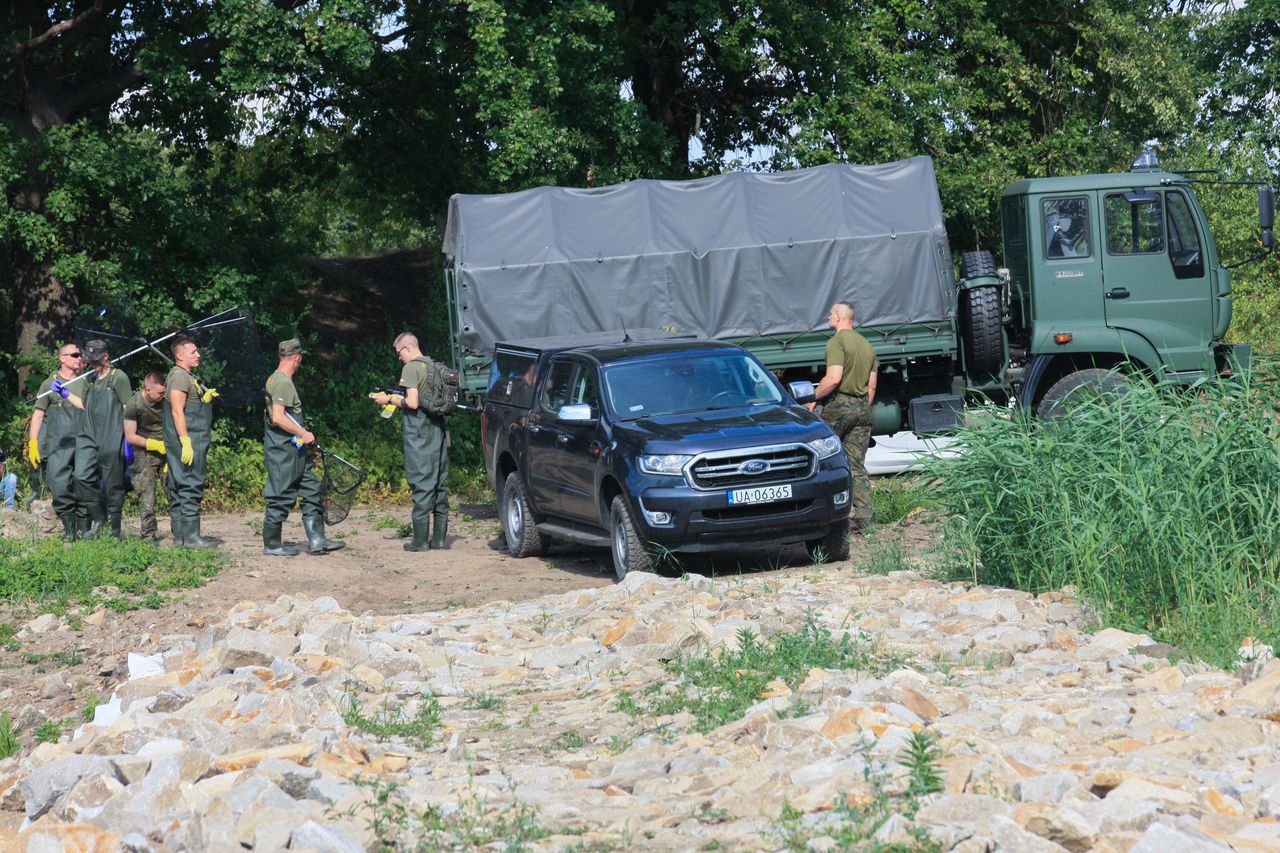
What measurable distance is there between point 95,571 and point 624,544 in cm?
404

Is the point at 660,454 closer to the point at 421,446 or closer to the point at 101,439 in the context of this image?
the point at 421,446

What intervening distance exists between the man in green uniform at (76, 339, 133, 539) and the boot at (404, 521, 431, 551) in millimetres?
2559

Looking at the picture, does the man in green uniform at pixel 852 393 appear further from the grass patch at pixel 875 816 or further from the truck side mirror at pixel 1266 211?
the grass patch at pixel 875 816

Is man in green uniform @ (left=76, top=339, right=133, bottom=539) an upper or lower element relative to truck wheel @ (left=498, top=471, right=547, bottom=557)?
upper

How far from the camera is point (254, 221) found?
65.8 ft

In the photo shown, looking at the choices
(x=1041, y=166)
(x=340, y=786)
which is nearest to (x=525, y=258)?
(x=340, y=786)

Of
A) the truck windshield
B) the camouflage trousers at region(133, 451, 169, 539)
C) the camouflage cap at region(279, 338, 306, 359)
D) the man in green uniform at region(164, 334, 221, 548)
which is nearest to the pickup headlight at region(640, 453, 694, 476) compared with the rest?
the truck windshield

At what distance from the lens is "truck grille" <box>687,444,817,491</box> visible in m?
10.7

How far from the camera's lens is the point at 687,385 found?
38.7 ft

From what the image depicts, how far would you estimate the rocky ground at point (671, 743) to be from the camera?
4770 mm

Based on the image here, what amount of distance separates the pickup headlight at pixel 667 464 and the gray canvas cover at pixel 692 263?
4327 millimetres

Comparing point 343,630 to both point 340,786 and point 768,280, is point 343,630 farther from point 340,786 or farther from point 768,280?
point 768,280

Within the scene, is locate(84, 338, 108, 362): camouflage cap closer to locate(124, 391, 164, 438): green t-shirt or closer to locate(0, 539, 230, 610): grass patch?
locate(124, 391, 164, 438): green t-shirt

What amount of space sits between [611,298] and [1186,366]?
5.60 meters
